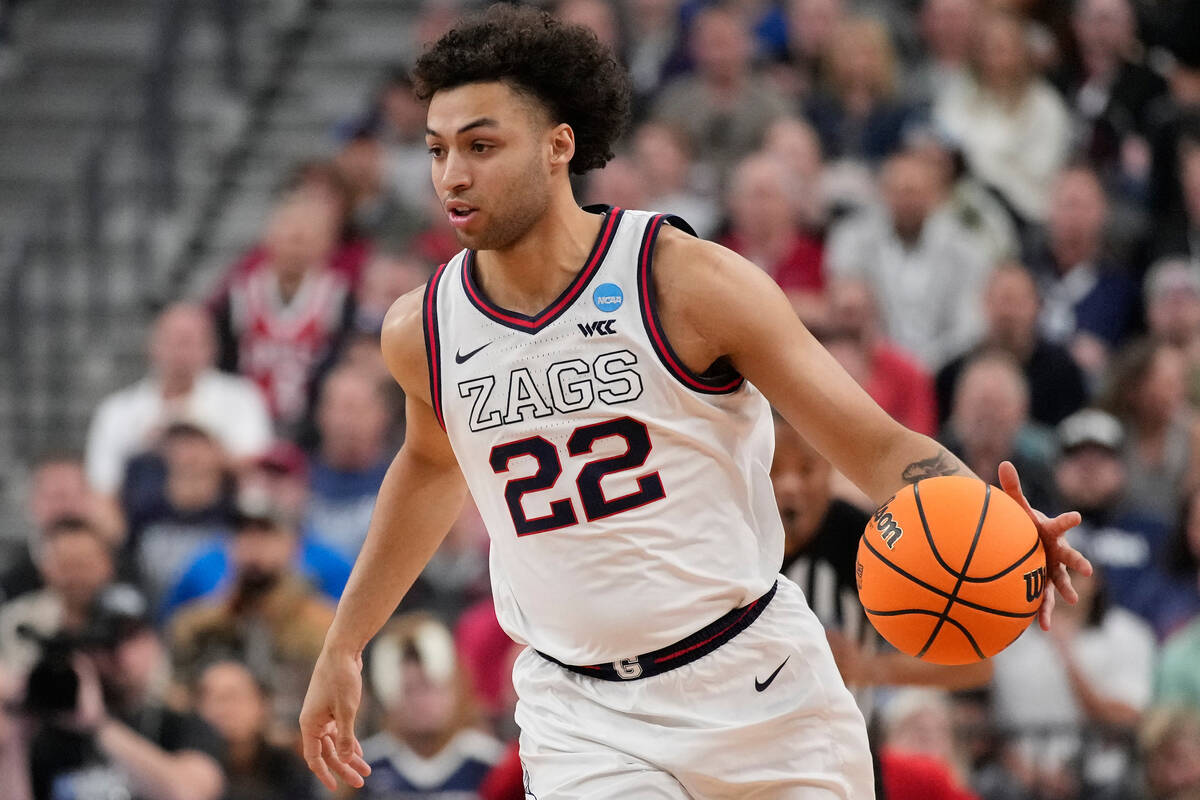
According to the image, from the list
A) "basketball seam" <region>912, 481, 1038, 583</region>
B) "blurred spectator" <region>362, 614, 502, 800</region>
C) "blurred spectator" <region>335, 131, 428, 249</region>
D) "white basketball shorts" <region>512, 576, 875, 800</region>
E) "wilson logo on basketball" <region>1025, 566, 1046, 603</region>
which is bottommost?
"blurred spectator" <region>362, 614, 502, 800</region>

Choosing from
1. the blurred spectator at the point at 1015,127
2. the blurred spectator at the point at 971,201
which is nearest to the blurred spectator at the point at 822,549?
the blurred spectator at the point at 971,201

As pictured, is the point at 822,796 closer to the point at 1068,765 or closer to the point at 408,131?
the point at 1068,765

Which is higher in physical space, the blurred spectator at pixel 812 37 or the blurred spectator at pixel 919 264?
the blurred spectator at pixel 812 37

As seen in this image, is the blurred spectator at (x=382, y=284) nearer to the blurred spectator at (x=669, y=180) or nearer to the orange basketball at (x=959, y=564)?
the blurred spectator at (x=669, y=180)

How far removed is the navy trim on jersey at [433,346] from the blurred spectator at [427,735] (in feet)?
11.4

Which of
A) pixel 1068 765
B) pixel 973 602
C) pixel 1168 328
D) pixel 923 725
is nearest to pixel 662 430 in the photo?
pixel 973 602

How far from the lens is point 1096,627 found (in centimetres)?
806

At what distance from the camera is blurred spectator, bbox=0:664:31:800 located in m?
7.60

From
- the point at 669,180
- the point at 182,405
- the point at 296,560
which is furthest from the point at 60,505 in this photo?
the point at 669,180

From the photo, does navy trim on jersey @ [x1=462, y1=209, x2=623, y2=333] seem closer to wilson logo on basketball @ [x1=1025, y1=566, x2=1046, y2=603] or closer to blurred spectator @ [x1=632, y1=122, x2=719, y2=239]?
wilson logo on basketball @ [x1=1025, y1=566, x2=1046, y2=603]

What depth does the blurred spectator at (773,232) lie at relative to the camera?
9.88 m

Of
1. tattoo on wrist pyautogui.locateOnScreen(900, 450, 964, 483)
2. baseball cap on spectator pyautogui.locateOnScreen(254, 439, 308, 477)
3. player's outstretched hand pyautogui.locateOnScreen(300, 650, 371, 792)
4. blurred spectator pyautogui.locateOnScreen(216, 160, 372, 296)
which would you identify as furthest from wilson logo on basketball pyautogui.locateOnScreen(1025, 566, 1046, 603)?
blurred spectator pyautogui.locateOnScreen(216, 160, 372, 296)

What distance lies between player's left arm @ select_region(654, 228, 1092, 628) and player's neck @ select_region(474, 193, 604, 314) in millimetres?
233

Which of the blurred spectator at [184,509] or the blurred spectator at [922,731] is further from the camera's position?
the blurred spectator at [184,509]
